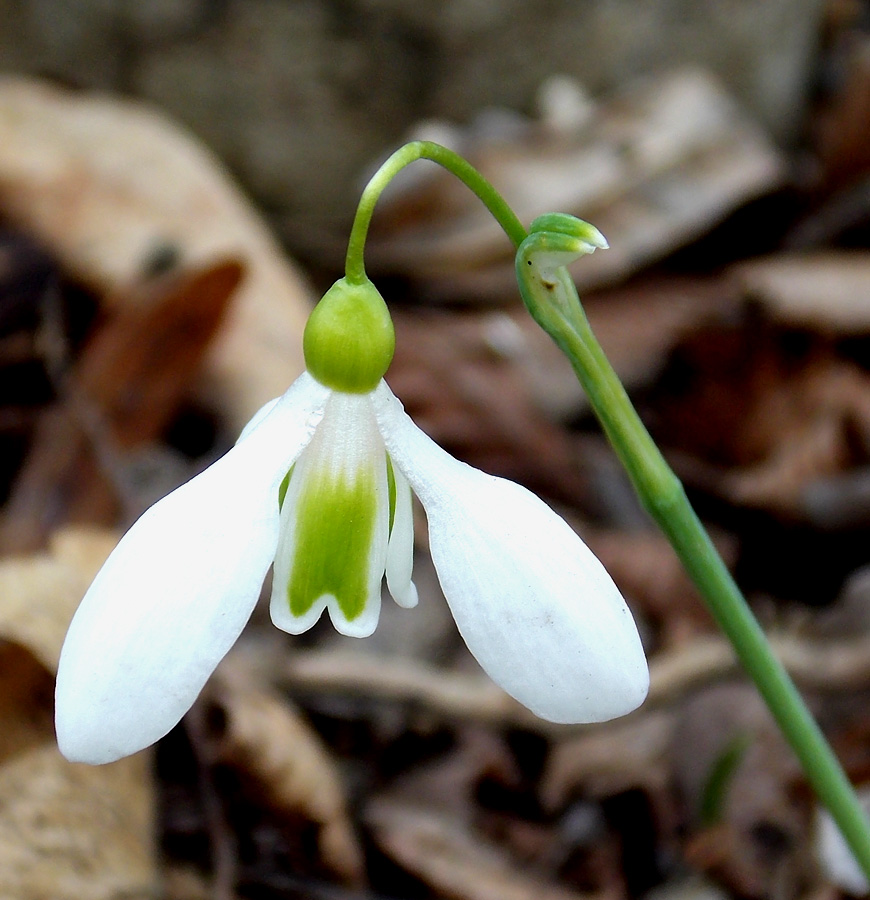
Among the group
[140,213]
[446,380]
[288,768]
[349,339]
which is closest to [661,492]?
[349,339]

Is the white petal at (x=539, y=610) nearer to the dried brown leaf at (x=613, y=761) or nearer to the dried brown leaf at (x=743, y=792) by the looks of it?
the dried brown leaf at (x=743, y=792)

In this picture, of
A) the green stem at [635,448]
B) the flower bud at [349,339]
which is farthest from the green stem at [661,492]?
the flower bud at [349,339]

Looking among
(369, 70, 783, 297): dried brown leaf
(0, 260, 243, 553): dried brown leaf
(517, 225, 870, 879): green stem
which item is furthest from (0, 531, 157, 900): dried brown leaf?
(369, 70, 783, 297): dried brown leaf

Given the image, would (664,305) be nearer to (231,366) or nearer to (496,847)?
(231,366)

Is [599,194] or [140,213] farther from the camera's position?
[599,194]

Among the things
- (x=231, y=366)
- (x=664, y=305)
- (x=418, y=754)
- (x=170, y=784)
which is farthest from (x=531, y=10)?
(x=170, y=784)

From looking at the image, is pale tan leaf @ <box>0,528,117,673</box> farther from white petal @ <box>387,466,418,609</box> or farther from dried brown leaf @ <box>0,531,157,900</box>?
white petal @ <box>387,466,418,609</box>

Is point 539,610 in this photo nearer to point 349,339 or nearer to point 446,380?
point 349,339
